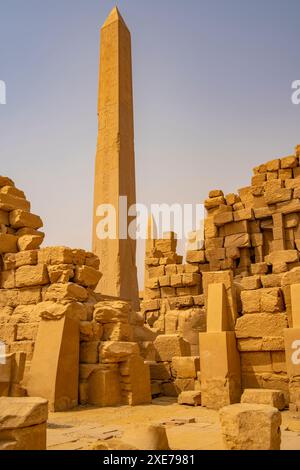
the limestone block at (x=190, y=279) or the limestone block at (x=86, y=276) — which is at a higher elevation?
the limestone block at (x=190, y=279)

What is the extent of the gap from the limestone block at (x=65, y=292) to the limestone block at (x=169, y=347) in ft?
5.69

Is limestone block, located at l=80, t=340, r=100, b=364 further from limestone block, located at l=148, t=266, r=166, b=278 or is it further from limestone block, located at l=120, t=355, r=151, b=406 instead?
limestone block, located at l=148, t=266, r=166, b=278

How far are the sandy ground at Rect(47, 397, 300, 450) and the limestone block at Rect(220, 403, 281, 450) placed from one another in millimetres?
564

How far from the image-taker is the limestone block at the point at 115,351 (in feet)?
24.8

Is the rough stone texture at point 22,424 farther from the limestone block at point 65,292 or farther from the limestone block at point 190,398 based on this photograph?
the limestone block at point 65,292

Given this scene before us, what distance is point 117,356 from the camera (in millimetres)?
7562

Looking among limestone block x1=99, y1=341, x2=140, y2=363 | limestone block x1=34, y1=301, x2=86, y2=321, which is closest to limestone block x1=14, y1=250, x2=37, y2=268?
limestone block x1=34, y1=301, x2=86, y2=321

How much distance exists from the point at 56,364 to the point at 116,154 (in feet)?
23.5

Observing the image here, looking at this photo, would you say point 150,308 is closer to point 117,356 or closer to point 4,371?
point 117,356

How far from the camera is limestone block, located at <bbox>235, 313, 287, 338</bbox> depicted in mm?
7355

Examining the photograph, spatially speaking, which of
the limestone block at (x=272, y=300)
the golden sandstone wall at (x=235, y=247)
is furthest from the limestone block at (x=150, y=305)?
the limestone block at (x=272, y=300)

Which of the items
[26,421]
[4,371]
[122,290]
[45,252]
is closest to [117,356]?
[4,371]

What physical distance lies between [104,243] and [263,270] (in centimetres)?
431

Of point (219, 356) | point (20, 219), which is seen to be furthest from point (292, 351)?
point (20, 219)
